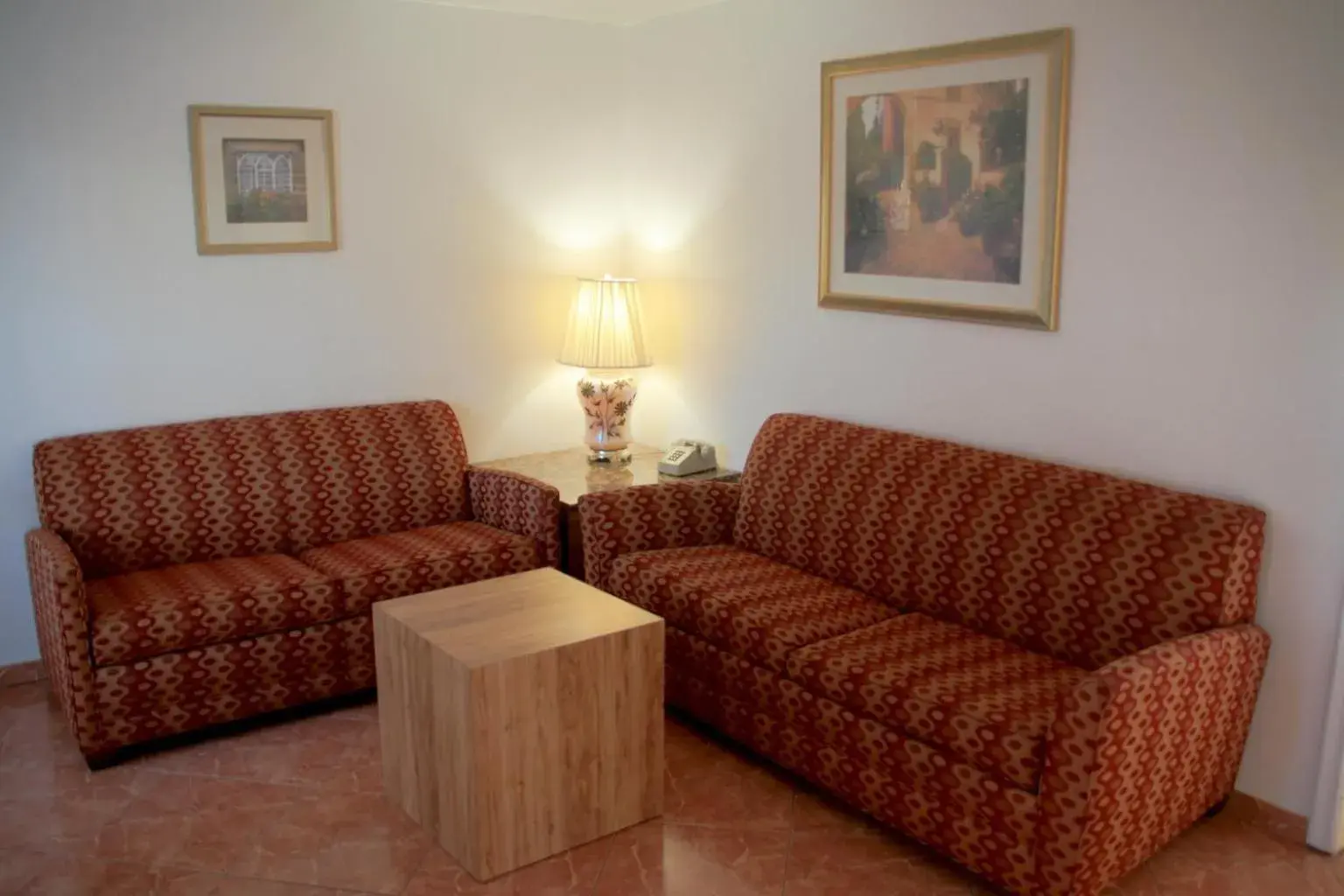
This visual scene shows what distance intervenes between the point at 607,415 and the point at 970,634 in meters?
1.85

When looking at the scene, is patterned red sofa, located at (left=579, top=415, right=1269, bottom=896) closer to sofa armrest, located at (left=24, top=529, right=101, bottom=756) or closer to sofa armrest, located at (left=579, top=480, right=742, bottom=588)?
sofa armrest, located at (left=579, top=480, right=742, bottom=588)

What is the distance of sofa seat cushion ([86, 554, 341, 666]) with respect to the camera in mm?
3238

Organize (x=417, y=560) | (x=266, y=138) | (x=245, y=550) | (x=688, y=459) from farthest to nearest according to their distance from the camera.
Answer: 1. (x=688, y=459)
2. (x=266, y=138)
3. (x=245, y=550)
4. (x=417, y=560)

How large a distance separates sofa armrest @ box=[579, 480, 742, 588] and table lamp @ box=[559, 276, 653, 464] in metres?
0.65

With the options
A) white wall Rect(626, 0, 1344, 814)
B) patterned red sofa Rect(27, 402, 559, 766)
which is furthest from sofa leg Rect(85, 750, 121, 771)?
white wall Rect(626, 0, 1344, 814)

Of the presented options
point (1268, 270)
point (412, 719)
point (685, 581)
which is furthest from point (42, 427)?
point (1268, 270)

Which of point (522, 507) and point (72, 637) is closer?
point (72, 637)

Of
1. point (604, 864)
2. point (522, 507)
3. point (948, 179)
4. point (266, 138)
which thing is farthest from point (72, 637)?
point (948, 179)

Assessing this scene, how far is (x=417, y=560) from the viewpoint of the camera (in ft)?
12.3

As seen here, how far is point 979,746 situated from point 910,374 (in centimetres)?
145

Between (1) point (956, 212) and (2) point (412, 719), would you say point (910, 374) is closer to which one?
(1) point (956, 212)

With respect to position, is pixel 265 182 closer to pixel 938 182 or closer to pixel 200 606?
pixel 200 606

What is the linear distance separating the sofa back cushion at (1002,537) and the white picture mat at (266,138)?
1761mm

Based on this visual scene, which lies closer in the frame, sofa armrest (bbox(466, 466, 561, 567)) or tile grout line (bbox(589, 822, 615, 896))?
tile grout line (bbox(589, 822, 615, 896))
